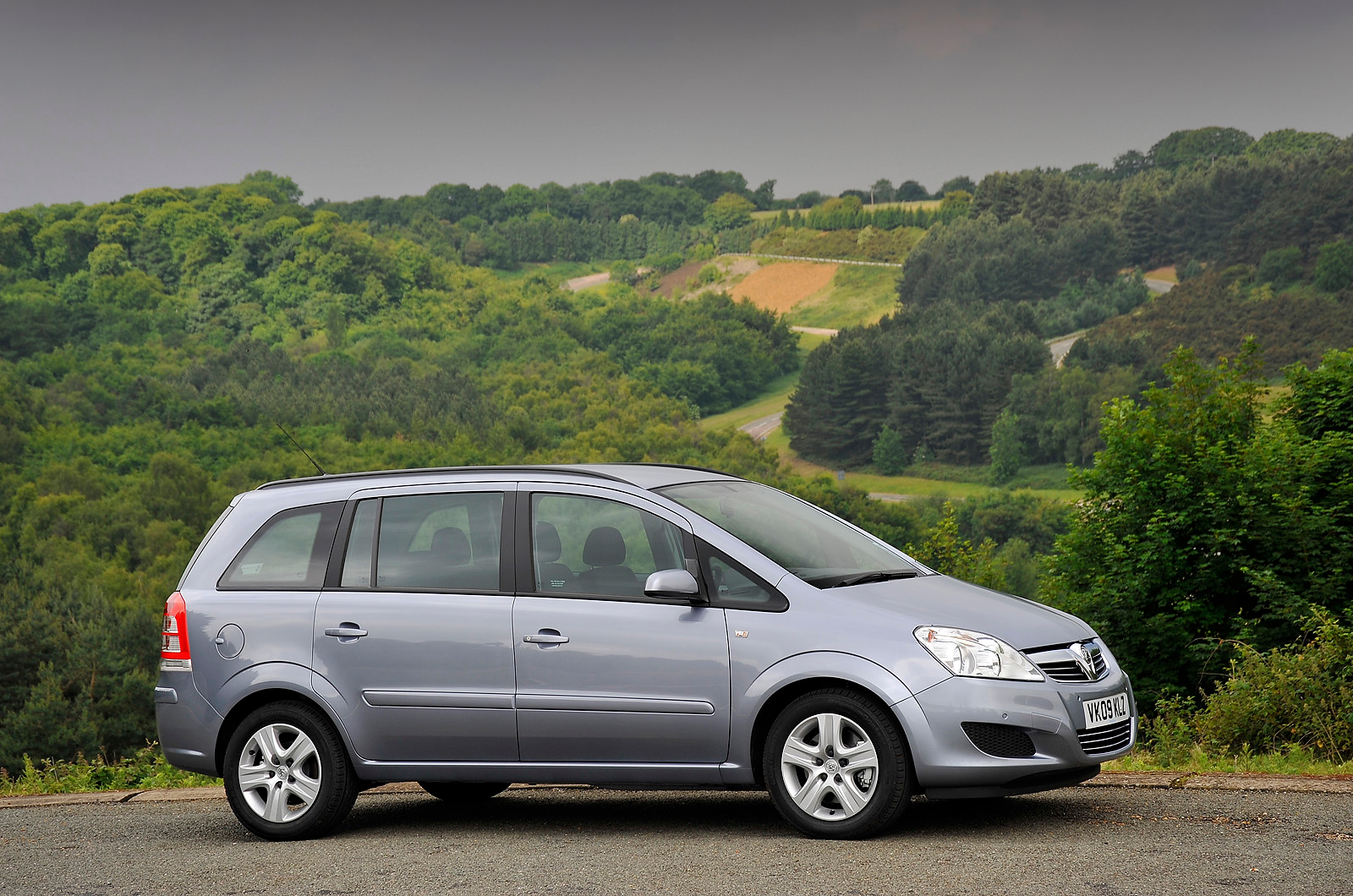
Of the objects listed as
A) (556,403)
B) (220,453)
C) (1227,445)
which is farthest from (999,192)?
(1227,445)

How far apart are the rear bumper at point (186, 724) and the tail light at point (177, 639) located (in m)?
0.04

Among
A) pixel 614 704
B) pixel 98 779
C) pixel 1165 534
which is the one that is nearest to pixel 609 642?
pixel 614 704

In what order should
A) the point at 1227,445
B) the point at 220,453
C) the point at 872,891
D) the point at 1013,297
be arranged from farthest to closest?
the point at 1013,297, the point at 220,453, the point at 1227,445, the point at 872,891

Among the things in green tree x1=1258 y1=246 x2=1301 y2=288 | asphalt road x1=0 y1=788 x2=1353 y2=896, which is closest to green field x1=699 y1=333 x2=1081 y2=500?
green tree x1=1258 y1=246 x2=1301 y2=288

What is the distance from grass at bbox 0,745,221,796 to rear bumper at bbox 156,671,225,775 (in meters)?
3.21

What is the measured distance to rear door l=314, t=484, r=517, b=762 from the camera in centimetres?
605

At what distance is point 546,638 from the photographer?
5.95 meters

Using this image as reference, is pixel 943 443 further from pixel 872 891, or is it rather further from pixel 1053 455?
pixel 872 891

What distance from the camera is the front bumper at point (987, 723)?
5328 millimetres

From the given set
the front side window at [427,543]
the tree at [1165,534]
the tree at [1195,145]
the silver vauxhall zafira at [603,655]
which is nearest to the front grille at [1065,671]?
the silver vauxhall zafira at [603,655]

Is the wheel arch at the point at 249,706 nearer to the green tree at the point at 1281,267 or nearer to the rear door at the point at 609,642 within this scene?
the rear door at the point at 609,642

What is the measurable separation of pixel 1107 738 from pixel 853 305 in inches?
7595

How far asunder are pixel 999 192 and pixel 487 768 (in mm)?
191987

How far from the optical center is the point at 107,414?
436 feet
